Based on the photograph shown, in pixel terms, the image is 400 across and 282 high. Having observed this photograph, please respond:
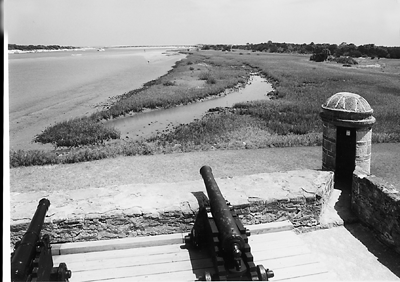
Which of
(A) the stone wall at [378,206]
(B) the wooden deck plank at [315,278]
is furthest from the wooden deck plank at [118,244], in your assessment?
(A) the stone wall at [378,206]

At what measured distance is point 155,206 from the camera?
17.8 feet

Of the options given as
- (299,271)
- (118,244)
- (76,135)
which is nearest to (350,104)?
(299,271)

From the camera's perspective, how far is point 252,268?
3.49m

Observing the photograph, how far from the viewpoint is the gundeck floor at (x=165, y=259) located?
425 cm

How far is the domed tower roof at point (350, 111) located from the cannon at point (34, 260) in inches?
241

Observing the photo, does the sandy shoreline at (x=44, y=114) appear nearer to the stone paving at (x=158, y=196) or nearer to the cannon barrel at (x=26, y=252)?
the stone paving at (x=158, y=196)

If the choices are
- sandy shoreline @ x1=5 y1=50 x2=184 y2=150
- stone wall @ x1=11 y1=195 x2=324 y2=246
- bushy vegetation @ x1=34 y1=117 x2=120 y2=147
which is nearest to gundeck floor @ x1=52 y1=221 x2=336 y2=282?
stone wall @ x1=11 y1=195 x2=324 y2=246

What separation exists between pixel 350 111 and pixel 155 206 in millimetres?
4597

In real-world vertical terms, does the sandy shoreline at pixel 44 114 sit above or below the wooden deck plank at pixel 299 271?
above

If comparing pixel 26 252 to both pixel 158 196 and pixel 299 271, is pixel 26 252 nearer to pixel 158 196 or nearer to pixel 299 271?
pixel 158 196

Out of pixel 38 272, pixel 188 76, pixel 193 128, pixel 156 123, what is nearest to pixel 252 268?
pixel 38 272

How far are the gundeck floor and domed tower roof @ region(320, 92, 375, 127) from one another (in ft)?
11.5

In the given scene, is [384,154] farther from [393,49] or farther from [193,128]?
[393,49]

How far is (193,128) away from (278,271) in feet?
41.8
